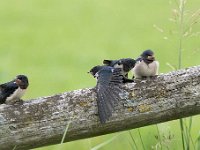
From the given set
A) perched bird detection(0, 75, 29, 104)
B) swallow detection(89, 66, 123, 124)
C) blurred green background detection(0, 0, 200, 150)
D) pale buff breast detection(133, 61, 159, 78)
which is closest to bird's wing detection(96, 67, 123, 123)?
swallow detection(89, 66, 123, 124)

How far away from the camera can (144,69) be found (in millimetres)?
3268

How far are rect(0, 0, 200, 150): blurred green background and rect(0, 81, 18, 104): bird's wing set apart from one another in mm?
2350

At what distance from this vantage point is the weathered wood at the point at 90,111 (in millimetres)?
2949

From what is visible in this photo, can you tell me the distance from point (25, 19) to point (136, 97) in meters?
6.53

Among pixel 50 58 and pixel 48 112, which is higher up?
pixel 50 58

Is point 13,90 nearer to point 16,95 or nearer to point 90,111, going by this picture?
point 16,95

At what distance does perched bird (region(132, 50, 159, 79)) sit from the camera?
10.6 feet

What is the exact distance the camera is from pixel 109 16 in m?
9.95

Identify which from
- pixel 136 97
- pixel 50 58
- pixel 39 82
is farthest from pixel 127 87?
pixel 50 58

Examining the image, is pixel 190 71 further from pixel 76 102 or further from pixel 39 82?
pixel 39 82

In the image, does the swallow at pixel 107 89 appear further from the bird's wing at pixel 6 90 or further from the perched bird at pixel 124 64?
the bird's wing at pixel 6 90

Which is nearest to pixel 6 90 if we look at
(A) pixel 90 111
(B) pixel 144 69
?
(A) pixel 90 111

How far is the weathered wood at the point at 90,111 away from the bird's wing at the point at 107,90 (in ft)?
0.08

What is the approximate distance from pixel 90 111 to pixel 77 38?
5.78 metres
